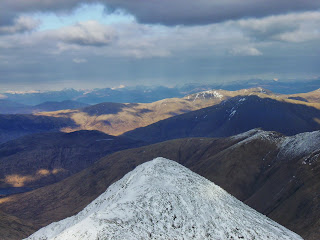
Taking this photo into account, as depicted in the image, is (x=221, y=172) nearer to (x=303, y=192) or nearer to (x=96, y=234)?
(x=303, y=192)

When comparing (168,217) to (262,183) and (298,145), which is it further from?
(298,145)

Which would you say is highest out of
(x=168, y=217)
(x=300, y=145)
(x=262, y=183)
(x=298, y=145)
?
(x=168, y=217)

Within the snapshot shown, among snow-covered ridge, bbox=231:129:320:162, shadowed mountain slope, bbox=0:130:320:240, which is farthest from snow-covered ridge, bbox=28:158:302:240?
snow-covered ridge, bbox=231:129:320:162

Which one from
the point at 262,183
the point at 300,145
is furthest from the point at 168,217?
the point at 300,145

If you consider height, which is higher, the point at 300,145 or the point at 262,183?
the point at 300,145

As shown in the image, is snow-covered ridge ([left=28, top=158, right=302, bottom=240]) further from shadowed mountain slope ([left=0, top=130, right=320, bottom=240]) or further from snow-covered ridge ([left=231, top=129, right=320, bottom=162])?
snow-covered ridge ([left=231, top=129, right=320, bottom=162])

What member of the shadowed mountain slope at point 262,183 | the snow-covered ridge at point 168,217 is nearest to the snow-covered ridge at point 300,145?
the shadowed mountain slope at point 262,183

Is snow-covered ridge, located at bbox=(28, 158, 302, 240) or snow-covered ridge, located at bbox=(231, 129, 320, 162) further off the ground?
snow-covered ridge, located at bbox=(28, 158, 302, 240)
